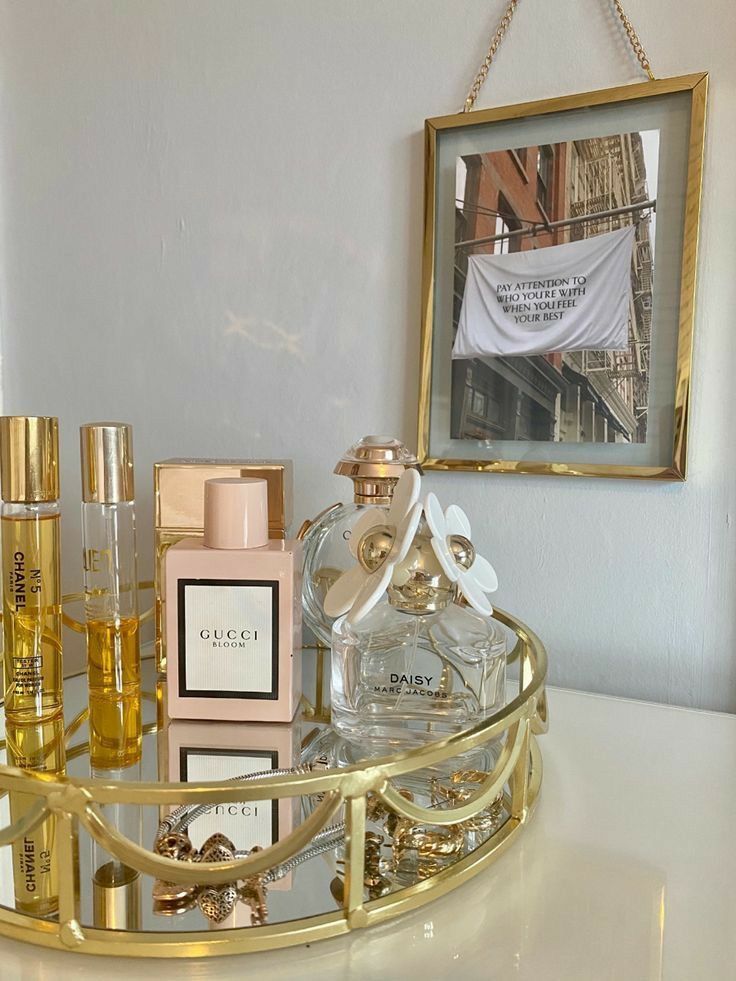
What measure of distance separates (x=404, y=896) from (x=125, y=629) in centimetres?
32

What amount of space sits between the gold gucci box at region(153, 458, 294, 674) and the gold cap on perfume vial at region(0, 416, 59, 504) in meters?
0.15

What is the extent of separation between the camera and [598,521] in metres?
0.75

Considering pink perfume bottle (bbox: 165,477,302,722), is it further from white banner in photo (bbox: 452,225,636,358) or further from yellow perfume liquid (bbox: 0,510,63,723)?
white banner in photo (bbox: 452,225,636,358)

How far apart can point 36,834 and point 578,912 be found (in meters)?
0.31

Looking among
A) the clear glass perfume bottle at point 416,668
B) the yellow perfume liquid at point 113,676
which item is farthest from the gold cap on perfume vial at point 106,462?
the clear glass perfume bottle at point 416,668

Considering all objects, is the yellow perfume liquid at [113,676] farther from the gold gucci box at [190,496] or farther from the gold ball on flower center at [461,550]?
the gold ball on flower center at [461,550]

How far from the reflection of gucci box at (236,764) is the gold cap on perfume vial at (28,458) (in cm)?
20

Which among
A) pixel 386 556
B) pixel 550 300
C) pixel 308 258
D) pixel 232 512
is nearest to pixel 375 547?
pixel 386 556

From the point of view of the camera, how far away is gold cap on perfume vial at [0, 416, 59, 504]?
53cm

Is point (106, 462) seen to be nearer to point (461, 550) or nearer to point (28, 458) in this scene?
point (28, 458)

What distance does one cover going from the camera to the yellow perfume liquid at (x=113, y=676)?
1.98 feet

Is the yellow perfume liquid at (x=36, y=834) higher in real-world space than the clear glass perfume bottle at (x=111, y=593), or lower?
lower

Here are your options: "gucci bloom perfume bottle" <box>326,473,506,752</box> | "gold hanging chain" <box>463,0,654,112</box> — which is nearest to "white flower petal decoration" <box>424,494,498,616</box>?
"gucci bloom perfume bottle" <box>326,473,506,752</box>

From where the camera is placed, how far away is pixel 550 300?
0.74 metres
